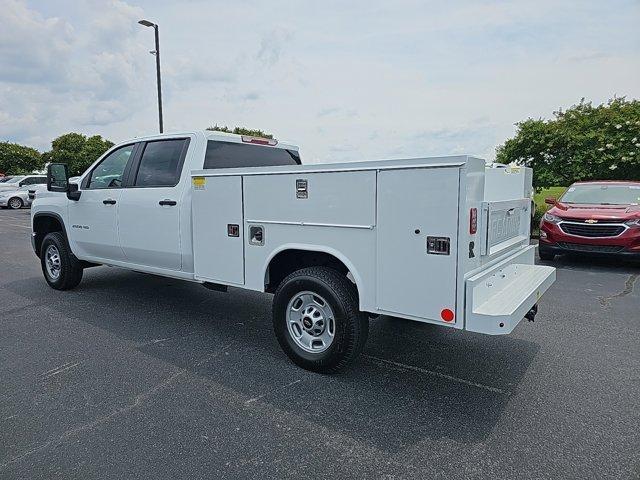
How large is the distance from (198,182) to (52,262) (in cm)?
368

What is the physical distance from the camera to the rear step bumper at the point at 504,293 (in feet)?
10.4

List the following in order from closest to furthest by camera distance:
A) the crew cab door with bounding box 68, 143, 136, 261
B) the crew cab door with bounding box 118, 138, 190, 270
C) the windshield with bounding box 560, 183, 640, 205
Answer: the crew cab door with bounding box 118, 138, 190, 270 < the crew cab door with bounding box 68, 143, 136, 261 < the windshield with bounding box 560, 183, 640, 205

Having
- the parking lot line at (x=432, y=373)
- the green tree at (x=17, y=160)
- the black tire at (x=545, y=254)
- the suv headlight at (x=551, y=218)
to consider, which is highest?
the green tree at (x=17, y=160)

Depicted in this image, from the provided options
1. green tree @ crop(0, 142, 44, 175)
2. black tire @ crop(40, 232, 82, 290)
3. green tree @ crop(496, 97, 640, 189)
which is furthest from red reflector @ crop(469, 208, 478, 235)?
green tree @ crop(0, 142, 44, 175)

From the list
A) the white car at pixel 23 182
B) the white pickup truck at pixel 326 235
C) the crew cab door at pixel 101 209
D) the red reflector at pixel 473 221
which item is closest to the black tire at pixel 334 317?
the white pickup truck at pixel 326 235

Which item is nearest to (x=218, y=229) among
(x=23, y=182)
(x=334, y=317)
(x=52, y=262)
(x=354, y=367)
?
(x=334, y=317)

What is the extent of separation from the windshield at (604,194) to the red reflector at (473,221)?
7.24 meters

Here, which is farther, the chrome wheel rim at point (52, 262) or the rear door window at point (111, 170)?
the chrome wheel rim at point (52, 262)

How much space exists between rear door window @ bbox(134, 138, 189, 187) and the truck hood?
22.4 feet

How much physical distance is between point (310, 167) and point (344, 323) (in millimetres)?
1228

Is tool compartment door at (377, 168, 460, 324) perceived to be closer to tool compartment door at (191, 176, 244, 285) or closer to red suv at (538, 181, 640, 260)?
tool compartment door at (191, 176, 244, 285)

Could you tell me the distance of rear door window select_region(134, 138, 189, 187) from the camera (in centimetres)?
517

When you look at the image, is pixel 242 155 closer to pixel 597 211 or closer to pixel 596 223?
pixel 596 223

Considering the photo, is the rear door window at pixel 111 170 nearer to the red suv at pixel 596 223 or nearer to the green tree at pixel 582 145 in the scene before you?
the red suv at pixel 596 223
